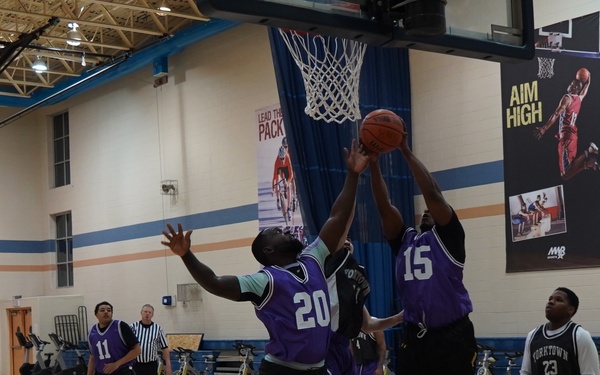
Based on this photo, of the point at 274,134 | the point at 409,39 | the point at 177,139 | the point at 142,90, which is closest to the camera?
the point at 409,39

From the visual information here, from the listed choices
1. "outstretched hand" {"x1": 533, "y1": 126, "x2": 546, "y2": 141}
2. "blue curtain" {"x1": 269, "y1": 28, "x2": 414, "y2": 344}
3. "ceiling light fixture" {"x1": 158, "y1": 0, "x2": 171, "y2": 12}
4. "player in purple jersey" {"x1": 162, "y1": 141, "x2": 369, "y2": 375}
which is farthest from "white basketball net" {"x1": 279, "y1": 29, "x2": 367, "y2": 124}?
"player in purple jersey" {"x1": 162, "y1": 141, "x2": 369, "y2": 375}

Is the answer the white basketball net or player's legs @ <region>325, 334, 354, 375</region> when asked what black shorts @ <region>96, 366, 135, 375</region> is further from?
player's legs @ <region>325, 334, 354, 375</region>

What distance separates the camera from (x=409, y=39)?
213 inches

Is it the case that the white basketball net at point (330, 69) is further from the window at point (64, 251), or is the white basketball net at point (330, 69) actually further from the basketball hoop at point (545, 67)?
the window at point (64, 251)

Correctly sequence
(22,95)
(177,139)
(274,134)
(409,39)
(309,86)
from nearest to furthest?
(409,39), (309,86), (274,134), (177,139), (22,95)

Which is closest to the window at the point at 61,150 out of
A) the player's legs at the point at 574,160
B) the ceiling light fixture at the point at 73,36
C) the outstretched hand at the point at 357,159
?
the ceiling light fixture at the point at 73,36

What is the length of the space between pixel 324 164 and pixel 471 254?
7.82ft

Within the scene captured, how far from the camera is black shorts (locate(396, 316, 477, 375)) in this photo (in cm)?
493

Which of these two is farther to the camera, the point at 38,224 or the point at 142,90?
the point at 38,224

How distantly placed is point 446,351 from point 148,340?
7.36 m

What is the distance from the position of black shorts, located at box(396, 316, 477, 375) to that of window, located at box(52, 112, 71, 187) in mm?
17260

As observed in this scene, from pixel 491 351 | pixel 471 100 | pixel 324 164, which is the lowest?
pixel 491 351

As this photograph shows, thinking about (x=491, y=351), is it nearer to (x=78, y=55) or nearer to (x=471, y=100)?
(x=471, y=100)

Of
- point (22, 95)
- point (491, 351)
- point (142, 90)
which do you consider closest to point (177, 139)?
point (142, 90)
